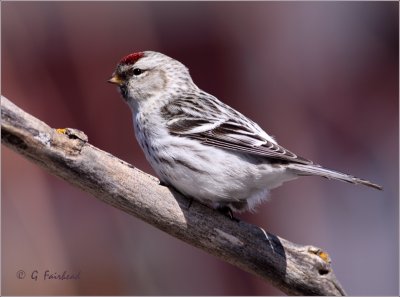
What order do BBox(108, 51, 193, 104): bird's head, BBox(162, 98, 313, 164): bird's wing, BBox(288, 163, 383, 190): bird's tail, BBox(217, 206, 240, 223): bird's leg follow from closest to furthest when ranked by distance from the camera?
BBox(288, 163, 383, 190): bird's tail
BBox(162, 98, 313, 164): bird's wing
BBox(217, 206, 240, 223): bird's leg
BBox(108, 51, 193, 104): bird's head

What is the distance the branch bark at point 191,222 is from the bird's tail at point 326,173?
0.36 meters

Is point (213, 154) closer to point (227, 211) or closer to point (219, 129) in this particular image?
point (219, 129)

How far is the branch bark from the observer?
276 centimetres

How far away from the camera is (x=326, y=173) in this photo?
2.77 metres

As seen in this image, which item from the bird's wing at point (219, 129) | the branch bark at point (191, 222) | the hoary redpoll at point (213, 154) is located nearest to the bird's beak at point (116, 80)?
the hoary redpoll at point (213, 154)

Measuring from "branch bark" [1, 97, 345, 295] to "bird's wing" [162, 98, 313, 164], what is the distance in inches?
11.9

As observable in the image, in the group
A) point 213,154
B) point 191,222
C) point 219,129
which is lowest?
point 191,222

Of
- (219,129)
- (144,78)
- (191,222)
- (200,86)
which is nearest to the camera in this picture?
(191,222)

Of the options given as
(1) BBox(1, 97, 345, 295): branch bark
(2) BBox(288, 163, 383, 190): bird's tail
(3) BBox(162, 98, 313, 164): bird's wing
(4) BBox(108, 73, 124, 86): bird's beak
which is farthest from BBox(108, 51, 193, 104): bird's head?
(2) BBox(288, 163, 383, 190): bird's tail

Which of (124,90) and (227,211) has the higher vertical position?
(124,90)

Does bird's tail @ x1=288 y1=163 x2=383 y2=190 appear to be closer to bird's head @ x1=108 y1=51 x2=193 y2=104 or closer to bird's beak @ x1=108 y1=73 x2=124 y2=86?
bird's head @ x1=108 y1=51 x2=193 y2=104

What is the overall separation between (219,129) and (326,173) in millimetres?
574

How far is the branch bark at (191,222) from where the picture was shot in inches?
109

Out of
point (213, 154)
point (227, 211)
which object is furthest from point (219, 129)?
point (227, 211)
